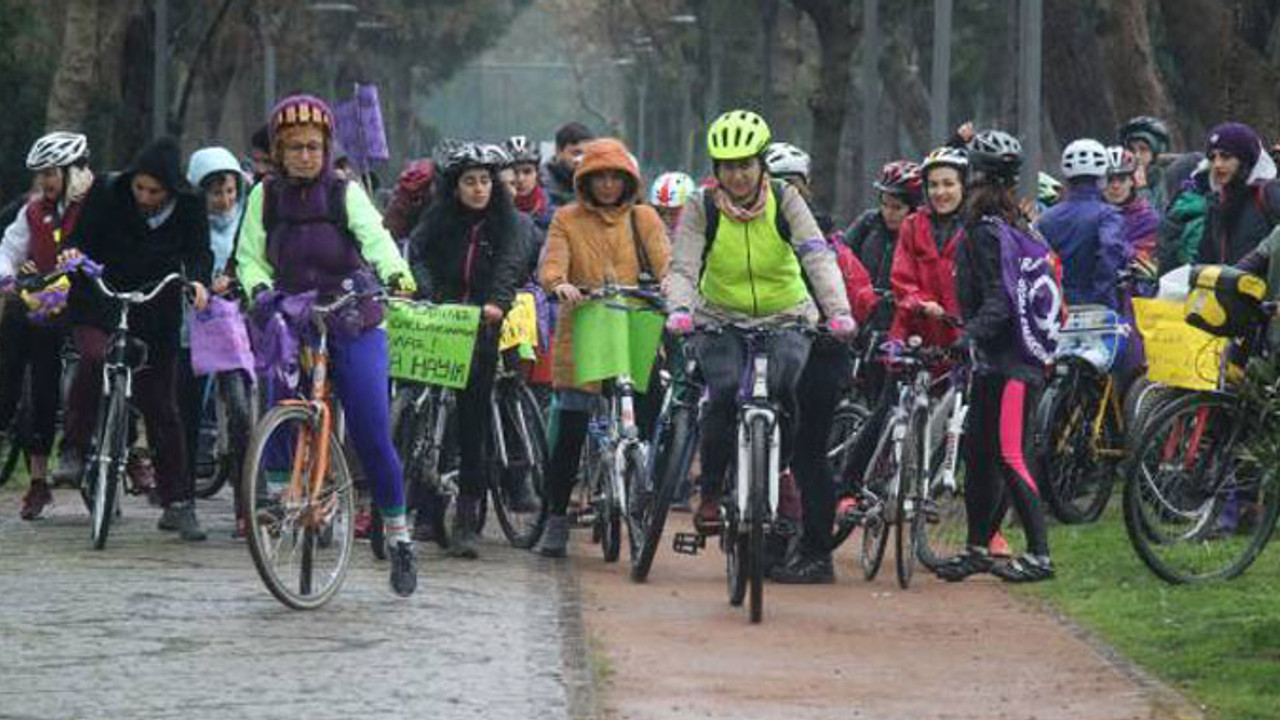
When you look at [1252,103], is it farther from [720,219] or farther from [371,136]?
[720,219]

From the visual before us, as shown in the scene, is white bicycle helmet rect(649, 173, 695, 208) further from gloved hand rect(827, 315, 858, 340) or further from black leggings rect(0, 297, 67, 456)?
gloved hand rect(827, 315, 858, 340)

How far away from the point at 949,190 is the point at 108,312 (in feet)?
12.2

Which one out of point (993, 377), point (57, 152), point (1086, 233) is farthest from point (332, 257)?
point (1086, 233)

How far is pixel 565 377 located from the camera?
15109mm

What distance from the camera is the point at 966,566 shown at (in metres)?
14.3

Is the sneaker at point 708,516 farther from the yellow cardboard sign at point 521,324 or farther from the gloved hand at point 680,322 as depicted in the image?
the yellow cardboard sign at point 521,324

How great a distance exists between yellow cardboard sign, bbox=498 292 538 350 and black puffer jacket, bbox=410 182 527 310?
521 mm

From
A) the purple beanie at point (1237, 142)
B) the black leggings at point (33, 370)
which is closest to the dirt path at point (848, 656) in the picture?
the purple beanie at point (1237, 142)

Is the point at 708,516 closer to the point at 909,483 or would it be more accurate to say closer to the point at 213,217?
the point at 909,483

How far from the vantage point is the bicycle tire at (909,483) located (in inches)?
557

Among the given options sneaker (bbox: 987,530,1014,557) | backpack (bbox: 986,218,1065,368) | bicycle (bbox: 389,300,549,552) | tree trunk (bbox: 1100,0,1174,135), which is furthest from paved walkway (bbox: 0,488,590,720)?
tree trunk (bbox: 1100,0,1174,135)

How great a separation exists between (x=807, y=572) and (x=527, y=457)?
1.60 metres

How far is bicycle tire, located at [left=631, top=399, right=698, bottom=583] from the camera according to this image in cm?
1396

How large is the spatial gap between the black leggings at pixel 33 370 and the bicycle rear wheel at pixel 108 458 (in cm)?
167
